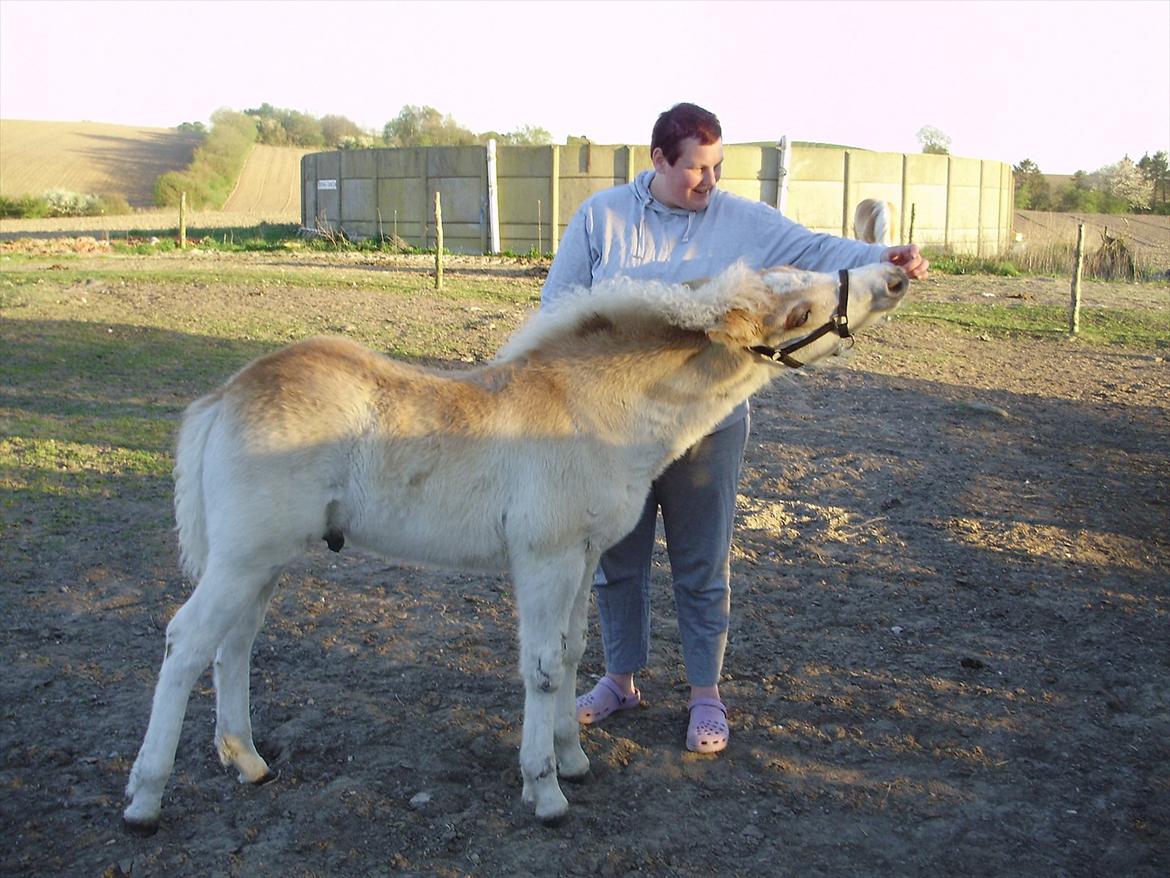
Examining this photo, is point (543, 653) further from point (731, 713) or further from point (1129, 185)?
point (1129, 185)

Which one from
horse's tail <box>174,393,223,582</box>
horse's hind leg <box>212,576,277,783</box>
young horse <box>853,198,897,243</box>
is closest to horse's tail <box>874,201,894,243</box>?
young horse <box>853,198,897,243</box>

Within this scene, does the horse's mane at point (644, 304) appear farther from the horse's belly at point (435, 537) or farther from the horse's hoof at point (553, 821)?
the horse's hoof at point (553, 821)

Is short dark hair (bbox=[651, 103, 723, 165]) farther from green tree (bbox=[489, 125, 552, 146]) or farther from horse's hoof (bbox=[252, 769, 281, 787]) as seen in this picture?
green tree (bbox=[489, 125, 552, 146])

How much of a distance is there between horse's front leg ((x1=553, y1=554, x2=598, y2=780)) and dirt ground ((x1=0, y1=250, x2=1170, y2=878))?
0.08 meters

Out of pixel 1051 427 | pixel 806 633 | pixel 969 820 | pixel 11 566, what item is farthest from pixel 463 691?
pixel 1051 427

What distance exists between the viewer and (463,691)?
462 centimetres

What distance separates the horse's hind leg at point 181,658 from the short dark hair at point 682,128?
211 cm

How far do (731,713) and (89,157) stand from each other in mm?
73846

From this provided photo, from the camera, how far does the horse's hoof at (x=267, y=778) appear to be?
12.6 feet

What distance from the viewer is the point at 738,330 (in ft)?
11.8

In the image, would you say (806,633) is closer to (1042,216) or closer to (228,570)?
(228,570)

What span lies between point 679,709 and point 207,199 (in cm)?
5414

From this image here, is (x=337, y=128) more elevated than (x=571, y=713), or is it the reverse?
(x=337, y=128)

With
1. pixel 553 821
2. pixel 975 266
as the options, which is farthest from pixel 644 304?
pixel 975 266
